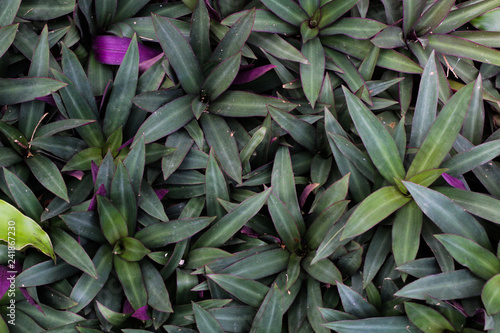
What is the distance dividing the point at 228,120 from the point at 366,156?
530 mm

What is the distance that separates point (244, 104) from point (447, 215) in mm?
775

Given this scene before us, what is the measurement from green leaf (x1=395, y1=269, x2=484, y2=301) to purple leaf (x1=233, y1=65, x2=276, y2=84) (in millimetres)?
876

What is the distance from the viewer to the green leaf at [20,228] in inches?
53.2

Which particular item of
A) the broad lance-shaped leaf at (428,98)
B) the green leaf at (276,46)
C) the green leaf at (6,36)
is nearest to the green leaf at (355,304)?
the broad lance-shaped leaf at (428,98)

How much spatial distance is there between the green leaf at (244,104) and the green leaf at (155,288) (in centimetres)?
60

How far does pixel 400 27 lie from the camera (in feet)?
5.63

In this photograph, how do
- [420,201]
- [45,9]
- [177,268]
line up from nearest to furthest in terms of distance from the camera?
[420,201] → [177,268] → [45,9]

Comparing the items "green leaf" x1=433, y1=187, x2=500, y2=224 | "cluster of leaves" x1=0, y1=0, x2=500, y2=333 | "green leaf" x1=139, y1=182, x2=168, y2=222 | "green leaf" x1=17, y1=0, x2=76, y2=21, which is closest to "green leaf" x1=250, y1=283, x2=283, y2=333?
"cluster of leaves" x1=0, y1=0, x2=500, y2=333

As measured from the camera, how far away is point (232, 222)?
148 cm

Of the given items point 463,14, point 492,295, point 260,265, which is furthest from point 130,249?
point 463,14

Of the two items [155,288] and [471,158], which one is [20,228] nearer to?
[155,288]

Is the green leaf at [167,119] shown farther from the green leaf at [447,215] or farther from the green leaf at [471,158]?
the green leaf at [471,158]

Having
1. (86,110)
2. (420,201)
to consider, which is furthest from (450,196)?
(86,110)

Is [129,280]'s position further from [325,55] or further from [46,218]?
[325,55]
